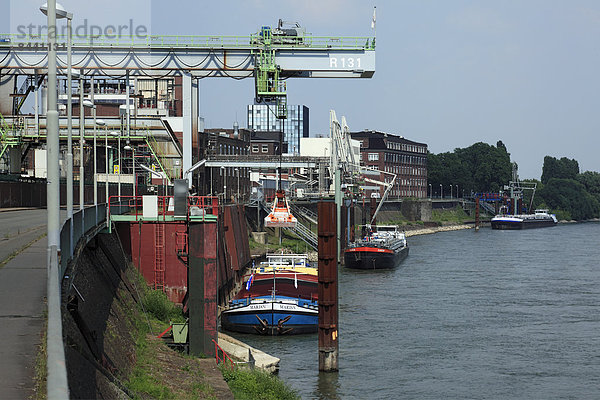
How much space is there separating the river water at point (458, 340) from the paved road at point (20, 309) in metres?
11.3

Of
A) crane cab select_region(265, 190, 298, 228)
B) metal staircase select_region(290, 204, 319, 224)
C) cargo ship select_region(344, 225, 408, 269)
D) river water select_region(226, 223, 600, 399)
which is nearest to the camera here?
river water select_region(226, 223, 600, 399)

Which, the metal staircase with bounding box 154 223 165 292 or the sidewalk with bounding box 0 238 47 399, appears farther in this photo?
the metal staircase with bounding box 154 223 165 292

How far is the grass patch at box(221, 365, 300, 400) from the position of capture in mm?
24572

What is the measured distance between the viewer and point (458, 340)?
3969 cm

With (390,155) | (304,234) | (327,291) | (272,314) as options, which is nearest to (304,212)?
(304,234)

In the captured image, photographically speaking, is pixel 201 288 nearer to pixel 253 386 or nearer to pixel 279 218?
pixel 253 386

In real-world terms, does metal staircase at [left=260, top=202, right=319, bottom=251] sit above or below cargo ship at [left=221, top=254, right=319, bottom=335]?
above

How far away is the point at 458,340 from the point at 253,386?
681 inches

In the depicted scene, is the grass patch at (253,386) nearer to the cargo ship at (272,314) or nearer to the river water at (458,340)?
the river water at (458,340)

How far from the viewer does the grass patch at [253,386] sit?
24572 millimetres

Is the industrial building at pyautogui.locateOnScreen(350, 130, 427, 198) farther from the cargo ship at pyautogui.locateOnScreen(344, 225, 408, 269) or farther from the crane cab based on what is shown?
the crane cab

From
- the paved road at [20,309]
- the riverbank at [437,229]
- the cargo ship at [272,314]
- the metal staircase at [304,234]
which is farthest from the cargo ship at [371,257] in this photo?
the riverbank at [437,229]

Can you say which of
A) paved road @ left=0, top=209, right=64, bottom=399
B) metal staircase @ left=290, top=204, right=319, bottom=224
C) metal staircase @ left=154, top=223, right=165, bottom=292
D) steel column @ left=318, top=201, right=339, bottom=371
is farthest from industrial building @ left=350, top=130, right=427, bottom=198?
paved road @ left=0, top=209, right=64, bottom=399

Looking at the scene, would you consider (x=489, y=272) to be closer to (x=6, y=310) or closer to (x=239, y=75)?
(x=239, y=75)
